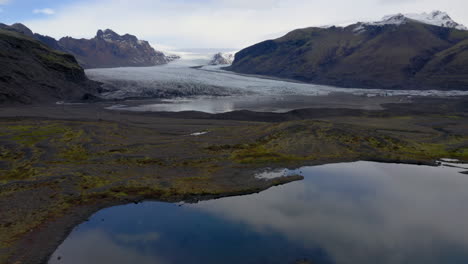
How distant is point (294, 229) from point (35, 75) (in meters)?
101

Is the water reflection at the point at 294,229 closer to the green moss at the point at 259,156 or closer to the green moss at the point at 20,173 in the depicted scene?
the green moss at the point at 259,156

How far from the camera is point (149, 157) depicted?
139 feet

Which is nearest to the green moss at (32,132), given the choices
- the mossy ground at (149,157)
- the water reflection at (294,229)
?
the mossy ground at (149,157)

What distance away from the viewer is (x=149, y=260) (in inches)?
853

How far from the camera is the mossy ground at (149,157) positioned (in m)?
30.3

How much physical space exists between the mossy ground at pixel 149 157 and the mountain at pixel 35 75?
111 feet

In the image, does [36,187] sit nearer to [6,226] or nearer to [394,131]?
[6,226]

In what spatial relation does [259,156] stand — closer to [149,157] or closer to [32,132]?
[149,157]

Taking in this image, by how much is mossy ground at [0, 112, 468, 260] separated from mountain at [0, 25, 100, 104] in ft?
111

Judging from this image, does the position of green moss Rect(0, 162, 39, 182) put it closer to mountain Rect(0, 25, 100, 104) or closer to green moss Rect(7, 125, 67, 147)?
green moss Rect(7, 125, 67, 147)

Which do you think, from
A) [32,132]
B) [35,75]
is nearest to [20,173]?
[32,132]

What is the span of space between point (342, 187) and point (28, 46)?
378ft

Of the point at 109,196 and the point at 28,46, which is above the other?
the point at 28,46

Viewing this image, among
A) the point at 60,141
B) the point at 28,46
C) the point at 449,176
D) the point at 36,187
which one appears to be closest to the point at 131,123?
the point at 60,141
